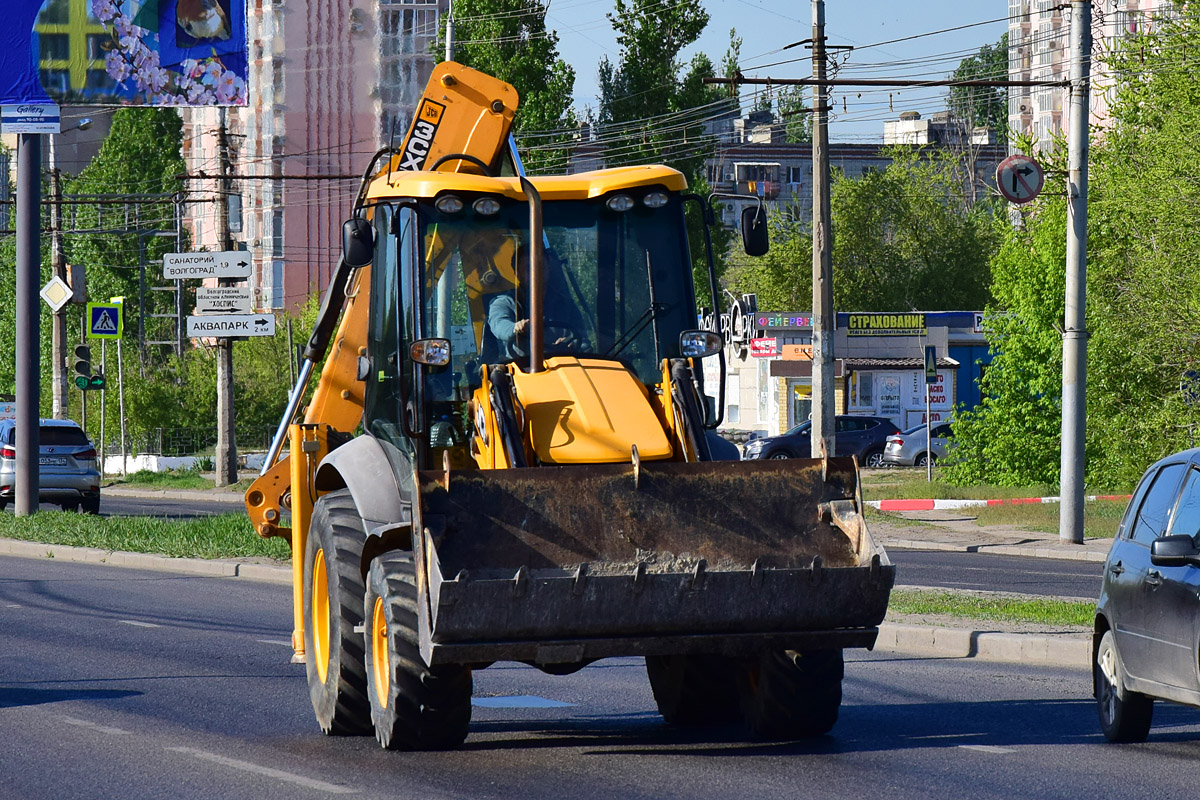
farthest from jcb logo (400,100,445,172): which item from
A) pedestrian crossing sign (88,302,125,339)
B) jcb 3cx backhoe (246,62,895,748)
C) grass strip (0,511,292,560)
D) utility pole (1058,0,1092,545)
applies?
pedestrian crossing sign (88,302,125,339)

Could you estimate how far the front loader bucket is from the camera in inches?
295

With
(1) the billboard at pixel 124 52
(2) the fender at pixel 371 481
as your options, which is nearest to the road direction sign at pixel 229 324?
(1) the billboard at pixel 124 52

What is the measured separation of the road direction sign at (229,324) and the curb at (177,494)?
4.66 meters

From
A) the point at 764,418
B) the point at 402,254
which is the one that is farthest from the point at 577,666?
the point at 764,418

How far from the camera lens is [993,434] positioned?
34.4 metres

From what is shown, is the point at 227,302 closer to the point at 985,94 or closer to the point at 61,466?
the point at 61,466

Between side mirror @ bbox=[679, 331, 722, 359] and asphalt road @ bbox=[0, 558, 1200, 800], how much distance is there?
1.97 m

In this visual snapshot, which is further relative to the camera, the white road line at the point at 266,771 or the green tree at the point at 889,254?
the green tree at the point at 889,254

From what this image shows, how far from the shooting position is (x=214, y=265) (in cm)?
3259

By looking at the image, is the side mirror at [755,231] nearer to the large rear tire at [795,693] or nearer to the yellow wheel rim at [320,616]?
the large rear tire at [795,693]

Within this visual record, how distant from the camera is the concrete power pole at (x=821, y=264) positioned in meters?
27.9

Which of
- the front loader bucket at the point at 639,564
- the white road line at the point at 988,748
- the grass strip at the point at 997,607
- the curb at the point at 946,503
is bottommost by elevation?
the curb at the point at 946,503

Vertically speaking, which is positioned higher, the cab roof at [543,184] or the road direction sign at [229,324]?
the cab roof at [543,184]

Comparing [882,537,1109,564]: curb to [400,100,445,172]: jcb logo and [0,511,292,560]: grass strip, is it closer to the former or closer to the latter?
[0,511,292,560]: grass strip
